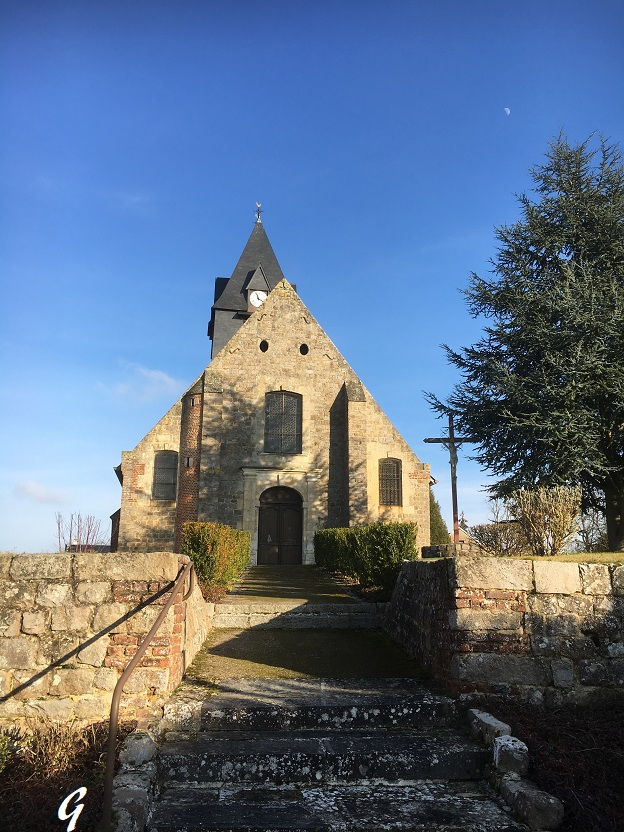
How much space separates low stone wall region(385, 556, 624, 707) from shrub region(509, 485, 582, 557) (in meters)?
6.08

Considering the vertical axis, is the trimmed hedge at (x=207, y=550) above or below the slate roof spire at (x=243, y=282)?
below

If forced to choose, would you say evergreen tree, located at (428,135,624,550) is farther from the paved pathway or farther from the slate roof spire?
the slate roof spire

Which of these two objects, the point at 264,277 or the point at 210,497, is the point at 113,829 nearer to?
the point at 210,497

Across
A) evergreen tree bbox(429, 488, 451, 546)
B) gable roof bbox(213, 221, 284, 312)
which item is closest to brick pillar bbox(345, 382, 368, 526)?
evergreen tree bbox(429, 488, 451, 546)

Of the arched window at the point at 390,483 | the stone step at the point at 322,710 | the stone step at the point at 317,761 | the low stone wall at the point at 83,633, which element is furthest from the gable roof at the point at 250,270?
the stone step at the point at 317,761

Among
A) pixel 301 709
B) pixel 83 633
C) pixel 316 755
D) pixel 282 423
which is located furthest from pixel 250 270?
pixel 316 755

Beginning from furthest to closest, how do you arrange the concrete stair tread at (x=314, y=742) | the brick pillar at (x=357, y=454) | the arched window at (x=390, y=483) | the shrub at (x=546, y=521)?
the arched window at (x=390, y=483) → the brick pillar at (x=357, y=454) → the shrub at (x=546, y=521) → the concrete stair tread at (x=314, y=742)

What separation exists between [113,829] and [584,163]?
60.7 feet

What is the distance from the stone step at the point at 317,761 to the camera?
4.35 m

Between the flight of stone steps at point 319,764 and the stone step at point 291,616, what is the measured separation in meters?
3.24

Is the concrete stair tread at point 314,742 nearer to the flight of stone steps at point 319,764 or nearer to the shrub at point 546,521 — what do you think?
the flight of stone steps at point 319,764

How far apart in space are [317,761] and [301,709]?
66cm

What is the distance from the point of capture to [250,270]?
33.7 meters

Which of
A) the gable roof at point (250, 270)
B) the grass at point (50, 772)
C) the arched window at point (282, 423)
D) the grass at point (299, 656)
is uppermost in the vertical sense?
the gable roof at point (250, 270)
